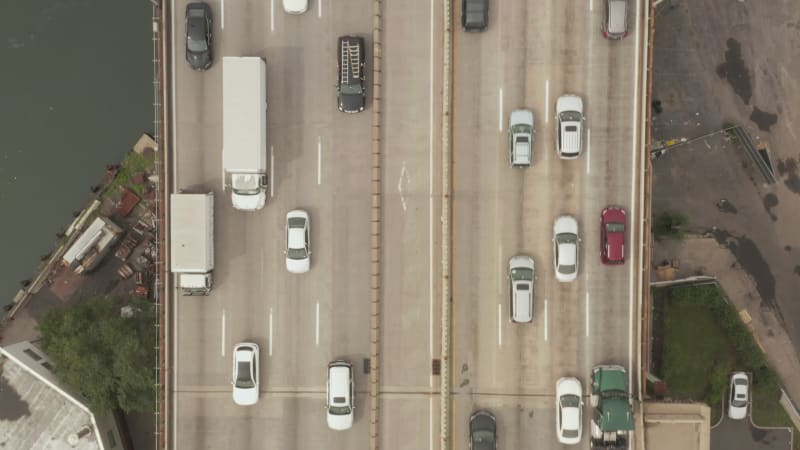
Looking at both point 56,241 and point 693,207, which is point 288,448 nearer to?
point 56,241

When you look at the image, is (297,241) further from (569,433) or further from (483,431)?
(569,433)

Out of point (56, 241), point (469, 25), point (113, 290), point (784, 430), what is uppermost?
point (469, 25)

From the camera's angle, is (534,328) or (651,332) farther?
(651,332)

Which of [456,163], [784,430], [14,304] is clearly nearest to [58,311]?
[14,304]

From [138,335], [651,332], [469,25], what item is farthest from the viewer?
[651,332]

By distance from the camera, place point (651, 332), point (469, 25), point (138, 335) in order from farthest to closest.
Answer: point (651, 332)
point (138, 335)
point (469, 25)

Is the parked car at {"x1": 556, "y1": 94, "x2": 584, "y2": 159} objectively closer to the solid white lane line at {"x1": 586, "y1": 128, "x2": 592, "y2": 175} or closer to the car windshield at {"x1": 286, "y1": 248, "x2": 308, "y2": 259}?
the solid white lane line at {"x1": 586, "y1": 128, "x2": 592, "y2": 175}
